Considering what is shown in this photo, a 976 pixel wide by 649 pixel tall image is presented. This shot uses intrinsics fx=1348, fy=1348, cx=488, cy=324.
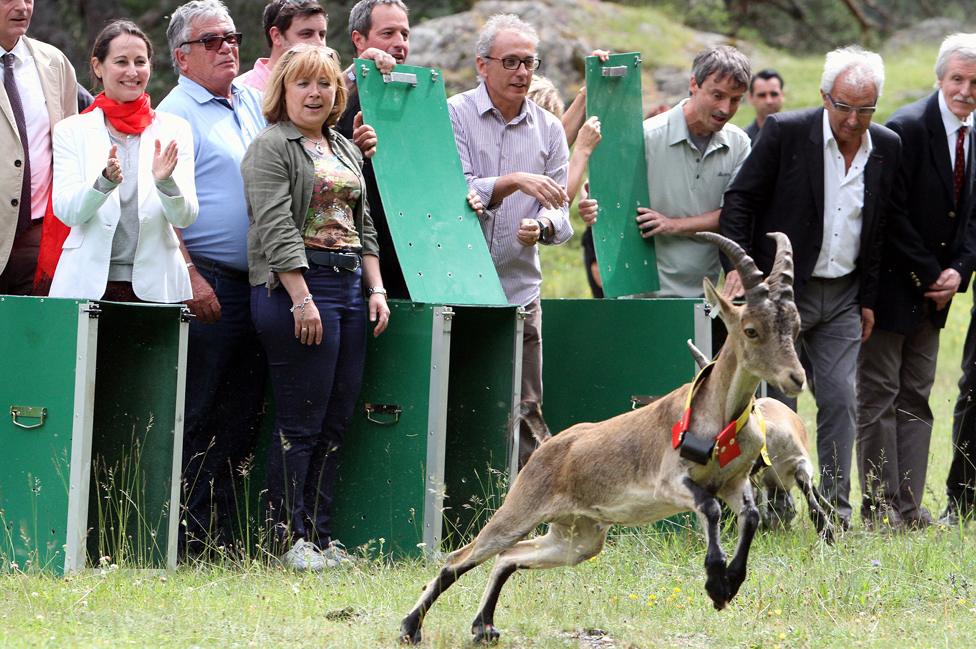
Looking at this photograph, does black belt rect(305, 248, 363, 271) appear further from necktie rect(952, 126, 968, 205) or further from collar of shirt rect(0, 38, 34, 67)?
necktie rect(952, 126, 968, 205)

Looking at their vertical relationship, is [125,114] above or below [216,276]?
above

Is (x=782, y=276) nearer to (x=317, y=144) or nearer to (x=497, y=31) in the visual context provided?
(x=317, y=144)

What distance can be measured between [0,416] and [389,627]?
1905 millimetres

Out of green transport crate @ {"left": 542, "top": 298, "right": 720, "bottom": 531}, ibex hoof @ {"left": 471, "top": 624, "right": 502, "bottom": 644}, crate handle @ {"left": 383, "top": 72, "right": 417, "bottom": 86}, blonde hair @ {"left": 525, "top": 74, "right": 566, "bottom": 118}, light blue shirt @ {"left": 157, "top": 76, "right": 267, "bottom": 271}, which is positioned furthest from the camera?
blonde hair @ {"left": 525, "top": 74, "right": 566, "bottom": 118}

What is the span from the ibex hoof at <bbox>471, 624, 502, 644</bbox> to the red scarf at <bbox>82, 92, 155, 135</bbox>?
2.55 m

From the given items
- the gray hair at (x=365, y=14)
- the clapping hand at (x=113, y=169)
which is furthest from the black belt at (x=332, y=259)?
the gray hair at (x=365, y=14)

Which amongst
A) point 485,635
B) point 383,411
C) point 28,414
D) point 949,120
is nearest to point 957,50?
point 949,120

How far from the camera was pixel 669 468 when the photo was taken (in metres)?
4.90

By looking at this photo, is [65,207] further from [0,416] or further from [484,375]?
[484,375]

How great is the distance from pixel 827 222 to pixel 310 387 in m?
2.85

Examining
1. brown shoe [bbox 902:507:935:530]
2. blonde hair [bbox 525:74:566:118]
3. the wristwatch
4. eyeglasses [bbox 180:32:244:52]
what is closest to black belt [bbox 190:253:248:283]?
eyeglasses [bbox 180:32:244:52]

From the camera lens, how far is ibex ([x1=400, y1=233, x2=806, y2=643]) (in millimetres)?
4695

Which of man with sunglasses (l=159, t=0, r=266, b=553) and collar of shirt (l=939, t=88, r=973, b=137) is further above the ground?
collar of shirt (l=939, t=88, r=973, b=137)

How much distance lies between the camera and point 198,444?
624 cm
